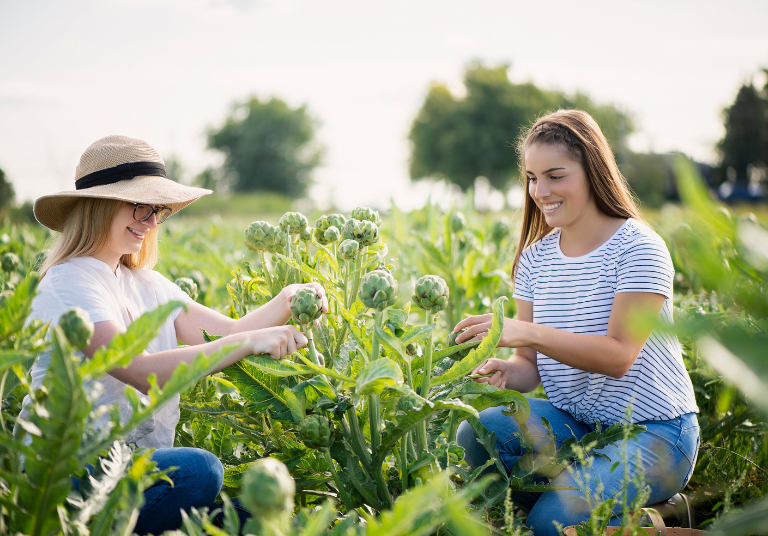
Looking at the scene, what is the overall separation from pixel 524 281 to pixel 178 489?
141 cm

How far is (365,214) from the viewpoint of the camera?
73.4 inches

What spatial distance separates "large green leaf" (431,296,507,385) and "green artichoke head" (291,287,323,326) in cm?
33

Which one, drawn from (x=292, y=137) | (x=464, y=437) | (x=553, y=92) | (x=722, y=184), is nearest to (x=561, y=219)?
(x=464, y=437)

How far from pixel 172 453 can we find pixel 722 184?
37631 millimetres

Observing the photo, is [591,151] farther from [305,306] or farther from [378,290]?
[305,306]

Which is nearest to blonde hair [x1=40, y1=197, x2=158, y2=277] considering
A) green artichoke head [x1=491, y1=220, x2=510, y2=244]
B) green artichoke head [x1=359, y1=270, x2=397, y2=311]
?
green artichoke head [x1=359, y1=270, x2=397, y2=311]

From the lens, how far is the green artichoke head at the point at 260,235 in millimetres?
1841

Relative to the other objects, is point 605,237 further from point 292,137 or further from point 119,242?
point 292,137

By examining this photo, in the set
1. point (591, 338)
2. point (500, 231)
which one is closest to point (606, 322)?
point (591, 338)

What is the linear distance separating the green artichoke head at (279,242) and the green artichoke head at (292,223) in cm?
2

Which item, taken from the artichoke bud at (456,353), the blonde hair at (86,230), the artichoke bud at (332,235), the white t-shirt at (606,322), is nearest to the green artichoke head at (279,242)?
the artichoke bud at (332,235)

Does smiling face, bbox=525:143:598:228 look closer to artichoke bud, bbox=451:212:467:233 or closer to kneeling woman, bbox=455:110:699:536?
kneeling woman, bbox=455:110:699:536

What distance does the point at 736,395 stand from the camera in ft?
7.37

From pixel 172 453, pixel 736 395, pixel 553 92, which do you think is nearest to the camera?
pixel 172 453
